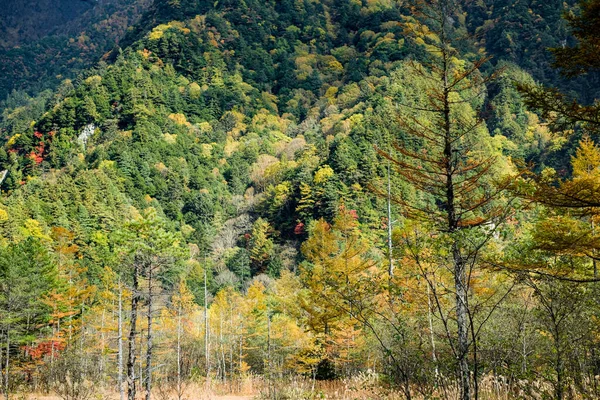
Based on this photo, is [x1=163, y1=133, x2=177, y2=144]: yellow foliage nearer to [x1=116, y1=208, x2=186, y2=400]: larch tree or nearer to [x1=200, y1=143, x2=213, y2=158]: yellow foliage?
[x1=200, y1=143, x2=213, y2=158]: yellow foliage

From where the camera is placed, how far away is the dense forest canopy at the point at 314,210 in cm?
666

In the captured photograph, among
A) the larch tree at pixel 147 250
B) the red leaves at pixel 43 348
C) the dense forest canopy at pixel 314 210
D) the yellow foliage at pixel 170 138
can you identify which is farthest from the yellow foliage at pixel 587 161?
the yellow foliage at pixel 170 138

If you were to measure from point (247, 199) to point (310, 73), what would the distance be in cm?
5878

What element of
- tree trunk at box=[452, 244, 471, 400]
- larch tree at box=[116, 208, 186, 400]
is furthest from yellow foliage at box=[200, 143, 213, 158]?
tree trunk at box=[452, 244, 471, 400]

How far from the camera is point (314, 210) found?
55188mm

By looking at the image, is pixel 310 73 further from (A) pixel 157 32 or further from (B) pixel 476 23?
(B) pixel 476 23

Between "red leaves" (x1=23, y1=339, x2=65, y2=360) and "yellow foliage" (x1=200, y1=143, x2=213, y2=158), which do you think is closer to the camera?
"red leaves" (x1=23, y1=339, x2=65, y2=360)

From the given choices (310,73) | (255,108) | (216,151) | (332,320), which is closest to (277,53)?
(310,73)

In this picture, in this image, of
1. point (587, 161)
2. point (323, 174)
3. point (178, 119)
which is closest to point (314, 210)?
point (323, 174)

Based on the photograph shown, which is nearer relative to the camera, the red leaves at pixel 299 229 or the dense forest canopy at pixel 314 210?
the dense forest canopy at pixel 314 210

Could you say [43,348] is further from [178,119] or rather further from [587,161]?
[178,119]

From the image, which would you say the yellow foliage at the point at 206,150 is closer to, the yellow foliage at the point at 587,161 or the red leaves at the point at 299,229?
the red leaves at the point at 299,229

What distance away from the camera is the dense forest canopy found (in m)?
6.66

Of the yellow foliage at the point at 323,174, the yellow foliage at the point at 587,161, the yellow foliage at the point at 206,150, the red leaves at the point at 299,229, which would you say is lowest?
the yellow foliage at the point at 587,161
